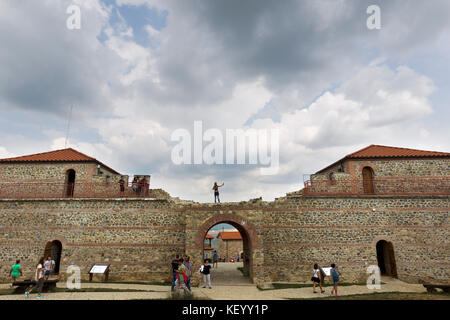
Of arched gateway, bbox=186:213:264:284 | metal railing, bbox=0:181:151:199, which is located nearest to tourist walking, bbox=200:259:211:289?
arched gateway, bbox=186:213:264:284

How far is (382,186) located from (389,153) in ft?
7.97

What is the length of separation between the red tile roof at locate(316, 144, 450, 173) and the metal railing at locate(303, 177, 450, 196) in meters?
1.44

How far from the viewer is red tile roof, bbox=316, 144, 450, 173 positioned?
16641 millimetres

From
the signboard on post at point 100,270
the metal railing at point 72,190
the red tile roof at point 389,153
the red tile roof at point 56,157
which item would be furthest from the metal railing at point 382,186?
the red tile roof at point 56,157

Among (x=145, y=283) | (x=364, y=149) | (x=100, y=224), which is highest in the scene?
(x=364, y=149)

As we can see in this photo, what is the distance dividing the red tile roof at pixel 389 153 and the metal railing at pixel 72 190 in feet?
44.2

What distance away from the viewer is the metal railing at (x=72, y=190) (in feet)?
50.9

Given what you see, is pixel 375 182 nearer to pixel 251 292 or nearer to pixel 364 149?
pixel 364 149

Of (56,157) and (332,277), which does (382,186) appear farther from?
(56,157)

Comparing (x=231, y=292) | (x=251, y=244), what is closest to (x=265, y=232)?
(x=251, y=244)

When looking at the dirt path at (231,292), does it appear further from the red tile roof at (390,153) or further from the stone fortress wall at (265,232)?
the red tile roof at (390,153)
